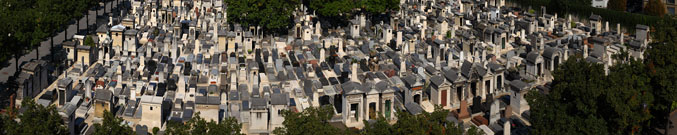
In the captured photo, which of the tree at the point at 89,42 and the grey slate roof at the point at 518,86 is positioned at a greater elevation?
the tree at the point at 89,42

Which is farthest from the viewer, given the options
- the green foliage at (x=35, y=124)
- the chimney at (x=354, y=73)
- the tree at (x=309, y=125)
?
the chimney at (x=354, y=73)

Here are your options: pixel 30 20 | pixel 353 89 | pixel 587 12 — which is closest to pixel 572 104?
pixel 353 89

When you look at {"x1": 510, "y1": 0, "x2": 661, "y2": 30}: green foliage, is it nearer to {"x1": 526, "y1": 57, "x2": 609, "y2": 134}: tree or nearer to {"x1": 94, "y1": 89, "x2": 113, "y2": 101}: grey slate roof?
{"x1": 526, "y1": 57, "x2": 609, "y2": 134}: tree

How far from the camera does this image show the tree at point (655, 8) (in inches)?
3406

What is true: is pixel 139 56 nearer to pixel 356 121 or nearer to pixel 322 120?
pixel 356 121

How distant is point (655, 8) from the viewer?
8650 cm

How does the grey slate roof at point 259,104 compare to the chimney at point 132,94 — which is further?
the chimney at point 132,94

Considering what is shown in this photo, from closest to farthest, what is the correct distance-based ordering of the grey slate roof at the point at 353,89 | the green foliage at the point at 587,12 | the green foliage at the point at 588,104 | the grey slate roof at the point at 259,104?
the green foliage at the point at 588,104
the grey slate roof at the point at 259,104
the grey slate roof at the point at 353,89
the green foliage at the point at 587,12

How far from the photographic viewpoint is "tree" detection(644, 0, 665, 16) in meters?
86.5

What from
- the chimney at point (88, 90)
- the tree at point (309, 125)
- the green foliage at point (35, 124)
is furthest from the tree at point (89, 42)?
the tree at point (309, 125)

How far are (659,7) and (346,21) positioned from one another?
36249mm

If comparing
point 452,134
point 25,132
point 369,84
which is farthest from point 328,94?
point 25,132

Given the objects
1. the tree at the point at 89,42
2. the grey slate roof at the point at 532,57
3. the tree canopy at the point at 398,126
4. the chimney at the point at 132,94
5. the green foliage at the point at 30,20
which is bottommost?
the chimney at the point at 132,94

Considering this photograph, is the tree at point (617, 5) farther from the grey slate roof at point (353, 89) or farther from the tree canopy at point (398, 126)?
the tree canopy at point (398, 126)
